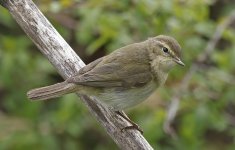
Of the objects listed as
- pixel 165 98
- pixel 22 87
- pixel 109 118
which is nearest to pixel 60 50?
pixel 109 118

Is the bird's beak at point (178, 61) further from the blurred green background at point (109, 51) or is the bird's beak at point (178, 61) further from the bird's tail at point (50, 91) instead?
the bird's tail at point (50, 91)

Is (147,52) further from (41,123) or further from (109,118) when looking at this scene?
(41,123)

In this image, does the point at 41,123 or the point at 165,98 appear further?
the point at 41,123

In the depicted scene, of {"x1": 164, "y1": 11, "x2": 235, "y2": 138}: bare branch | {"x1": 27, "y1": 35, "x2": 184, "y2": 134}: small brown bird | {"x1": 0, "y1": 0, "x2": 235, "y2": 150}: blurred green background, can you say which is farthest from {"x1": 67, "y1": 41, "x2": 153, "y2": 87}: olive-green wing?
{"x1": 0, "y1": 0, "x2": 235, "y2": 150}: blurred green background

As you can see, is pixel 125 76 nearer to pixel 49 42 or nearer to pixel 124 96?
pixel 124 96

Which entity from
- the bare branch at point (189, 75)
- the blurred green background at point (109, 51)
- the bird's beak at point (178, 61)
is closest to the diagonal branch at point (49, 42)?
the bird's beak at point (178, 61)

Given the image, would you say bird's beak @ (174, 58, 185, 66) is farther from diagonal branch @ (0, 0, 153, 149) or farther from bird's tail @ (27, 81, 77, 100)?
bird's tail @ (27, 81, 77, 100)

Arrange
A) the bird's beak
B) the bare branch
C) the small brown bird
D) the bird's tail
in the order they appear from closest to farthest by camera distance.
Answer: the bird's tail
the small brown bird
the bird's beak
the bare branch

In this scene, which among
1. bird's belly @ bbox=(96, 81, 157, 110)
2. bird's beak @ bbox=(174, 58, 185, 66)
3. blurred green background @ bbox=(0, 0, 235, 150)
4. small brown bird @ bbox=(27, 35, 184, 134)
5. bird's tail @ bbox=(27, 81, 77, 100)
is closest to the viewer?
bird's tail @ bbox=(27, 81, 77, 100)
